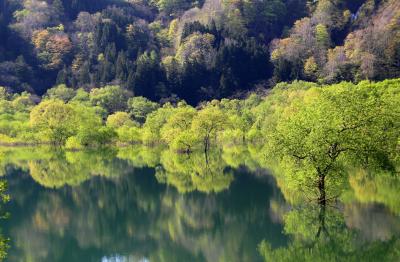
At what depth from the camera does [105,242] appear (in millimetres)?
26844

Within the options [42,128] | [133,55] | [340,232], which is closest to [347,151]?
[340,232]

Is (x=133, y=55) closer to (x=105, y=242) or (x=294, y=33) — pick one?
(x=294, y=33)

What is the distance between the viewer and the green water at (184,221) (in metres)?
24.0

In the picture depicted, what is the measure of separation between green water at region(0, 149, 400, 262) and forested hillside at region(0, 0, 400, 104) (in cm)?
8061

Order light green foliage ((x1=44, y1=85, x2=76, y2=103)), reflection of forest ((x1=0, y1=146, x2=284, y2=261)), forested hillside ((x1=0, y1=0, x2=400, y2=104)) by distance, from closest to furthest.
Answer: reflection of forest ((x1=0, y1=146, x2=284, y2=261)) < light green foliage ((x1=44, y1=85, x2=76, y2=103)) < forested hillside ((x1=0, y1=0, x2=400, y2=104))

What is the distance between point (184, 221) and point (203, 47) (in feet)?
366

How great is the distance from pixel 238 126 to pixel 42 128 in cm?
3302

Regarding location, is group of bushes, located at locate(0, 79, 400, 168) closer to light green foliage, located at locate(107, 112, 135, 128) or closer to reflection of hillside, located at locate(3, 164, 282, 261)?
light green foliage, located at locate(107, 112, 135, 128)

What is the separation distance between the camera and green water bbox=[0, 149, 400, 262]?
24.0 m

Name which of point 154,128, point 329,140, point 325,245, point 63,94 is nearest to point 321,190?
point 329,140

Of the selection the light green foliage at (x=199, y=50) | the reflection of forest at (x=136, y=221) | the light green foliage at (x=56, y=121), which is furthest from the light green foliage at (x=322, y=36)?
the reflection of forest at (x=136, y=221)

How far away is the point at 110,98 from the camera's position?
115688 millimetres

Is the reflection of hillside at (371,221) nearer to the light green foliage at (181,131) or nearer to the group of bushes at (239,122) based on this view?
the group of bushes at (239,122)

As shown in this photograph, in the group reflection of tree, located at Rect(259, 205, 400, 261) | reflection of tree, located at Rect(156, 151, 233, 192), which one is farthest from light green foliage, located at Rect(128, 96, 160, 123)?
reflection of tree, located at Rect(259, 205, 400, 261)
